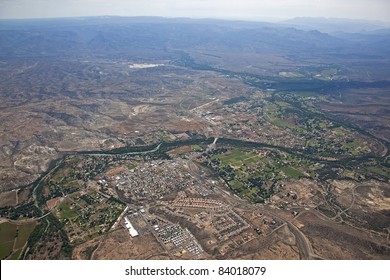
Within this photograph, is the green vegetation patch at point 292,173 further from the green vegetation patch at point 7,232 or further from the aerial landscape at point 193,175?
the green vegetation patch at point 7,232

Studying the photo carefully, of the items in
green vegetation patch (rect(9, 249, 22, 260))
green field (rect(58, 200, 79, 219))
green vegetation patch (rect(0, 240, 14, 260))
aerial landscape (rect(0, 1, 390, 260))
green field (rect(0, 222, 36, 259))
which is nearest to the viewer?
green vegetation patch (rect(9, 249, 22, 260))

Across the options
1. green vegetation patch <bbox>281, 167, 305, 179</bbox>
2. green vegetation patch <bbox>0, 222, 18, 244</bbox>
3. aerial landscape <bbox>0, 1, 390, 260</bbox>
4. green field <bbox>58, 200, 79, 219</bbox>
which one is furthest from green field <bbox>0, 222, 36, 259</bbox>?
green vegetation patch <bbox>281, 167, 305, 179</bbox>

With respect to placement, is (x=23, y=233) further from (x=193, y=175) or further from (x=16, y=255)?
(x=193, y=175)

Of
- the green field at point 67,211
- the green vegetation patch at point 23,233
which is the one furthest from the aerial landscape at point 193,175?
the green field at point 67,211

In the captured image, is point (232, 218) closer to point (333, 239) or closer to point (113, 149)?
point (333, 239)

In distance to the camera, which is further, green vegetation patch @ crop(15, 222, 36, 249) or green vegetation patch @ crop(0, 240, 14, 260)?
green vegetation patch @ crop(15, 222, 36, 249)

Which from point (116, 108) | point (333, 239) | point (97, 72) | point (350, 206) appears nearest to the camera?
point (333, 239)

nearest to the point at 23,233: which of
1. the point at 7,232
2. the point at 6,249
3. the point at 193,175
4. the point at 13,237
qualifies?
the point at 13,237

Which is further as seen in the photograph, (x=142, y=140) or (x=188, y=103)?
(x=188, y=103)

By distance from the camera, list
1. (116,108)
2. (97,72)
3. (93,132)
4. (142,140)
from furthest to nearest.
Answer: (97,72)
(116,108)
(93,132)
(142,140)

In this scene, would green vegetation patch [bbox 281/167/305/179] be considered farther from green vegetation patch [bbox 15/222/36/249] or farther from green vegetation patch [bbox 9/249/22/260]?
green vegetation patch [bbox 9/249/22/260]

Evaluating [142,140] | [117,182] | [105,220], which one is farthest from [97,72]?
[105,220]
